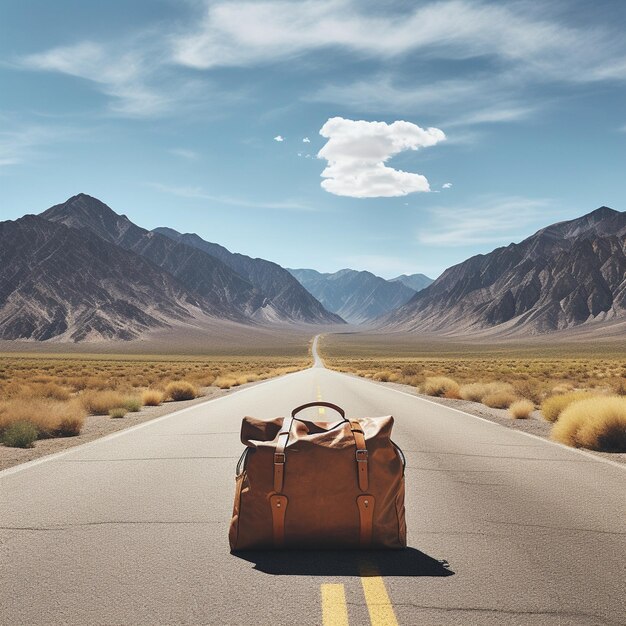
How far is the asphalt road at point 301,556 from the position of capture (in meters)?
3.64

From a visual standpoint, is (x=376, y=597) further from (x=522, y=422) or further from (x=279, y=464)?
(x=522, y=422)

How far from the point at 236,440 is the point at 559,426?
607 centimetres

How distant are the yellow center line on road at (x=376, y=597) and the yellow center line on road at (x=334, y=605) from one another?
0.15 metres

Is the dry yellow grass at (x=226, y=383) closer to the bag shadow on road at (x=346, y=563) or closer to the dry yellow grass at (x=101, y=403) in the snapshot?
the dry yellow grass at (x=101, y=403)

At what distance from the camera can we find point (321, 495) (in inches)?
178

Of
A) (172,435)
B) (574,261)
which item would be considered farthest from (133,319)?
(172,435)

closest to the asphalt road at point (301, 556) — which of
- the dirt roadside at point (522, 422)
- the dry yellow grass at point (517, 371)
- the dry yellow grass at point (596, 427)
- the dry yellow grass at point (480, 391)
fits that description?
the dirt roadside at point (522, 422)

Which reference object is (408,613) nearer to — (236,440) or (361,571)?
(361,571)

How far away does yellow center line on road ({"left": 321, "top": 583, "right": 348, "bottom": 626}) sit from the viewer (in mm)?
3465

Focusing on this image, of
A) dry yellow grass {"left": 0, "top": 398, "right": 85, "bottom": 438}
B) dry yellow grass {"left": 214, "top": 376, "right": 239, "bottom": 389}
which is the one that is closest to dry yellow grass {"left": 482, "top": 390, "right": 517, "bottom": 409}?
dry yellow grass {"left": 0, "top": 398, "right": 85, "bottom": 438}

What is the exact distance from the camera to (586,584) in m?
4.04

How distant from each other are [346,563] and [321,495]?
20.0 inches

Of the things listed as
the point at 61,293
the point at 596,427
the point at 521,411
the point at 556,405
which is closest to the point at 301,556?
the point at 596,427

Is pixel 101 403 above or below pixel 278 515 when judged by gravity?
below
